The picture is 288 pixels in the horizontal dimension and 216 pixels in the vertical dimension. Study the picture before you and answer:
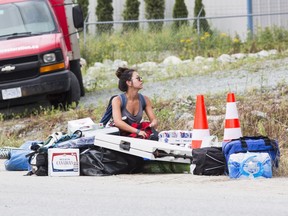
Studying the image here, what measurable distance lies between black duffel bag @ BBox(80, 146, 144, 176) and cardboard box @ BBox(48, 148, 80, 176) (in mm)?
90

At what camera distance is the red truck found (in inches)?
738

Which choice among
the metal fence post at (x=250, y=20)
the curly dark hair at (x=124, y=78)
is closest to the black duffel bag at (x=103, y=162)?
the curly dark hair at (x=124, y=78)

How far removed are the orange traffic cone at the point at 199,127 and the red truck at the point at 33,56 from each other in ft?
22.1

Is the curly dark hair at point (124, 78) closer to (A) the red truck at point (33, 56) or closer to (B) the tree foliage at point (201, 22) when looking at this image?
(A) the red truck at point (33, 56)

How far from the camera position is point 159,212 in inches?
329

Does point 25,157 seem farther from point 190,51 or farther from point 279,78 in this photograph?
point 190,51

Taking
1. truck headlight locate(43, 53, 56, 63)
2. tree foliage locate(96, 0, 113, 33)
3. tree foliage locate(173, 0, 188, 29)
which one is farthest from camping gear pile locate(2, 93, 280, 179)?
tree foliage locate(96, 0, 113, 33)

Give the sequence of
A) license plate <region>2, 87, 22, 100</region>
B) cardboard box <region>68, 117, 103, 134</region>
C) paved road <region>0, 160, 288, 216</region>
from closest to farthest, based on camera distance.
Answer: paved road <region>0, 160, 288, 216</region>, cardboard box <region>68, 117, 103, 134</region>, license plate <region>2, 87, 22, 100</region>

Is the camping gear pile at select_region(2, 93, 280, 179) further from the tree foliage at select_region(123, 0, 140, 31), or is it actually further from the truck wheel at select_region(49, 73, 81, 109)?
the tree foliage at select_region(123, 0, 140, 31)

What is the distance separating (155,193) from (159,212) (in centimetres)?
138

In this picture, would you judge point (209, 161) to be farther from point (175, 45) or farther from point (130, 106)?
point (175, 45)

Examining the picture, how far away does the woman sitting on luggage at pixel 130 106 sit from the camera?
12.3 metres

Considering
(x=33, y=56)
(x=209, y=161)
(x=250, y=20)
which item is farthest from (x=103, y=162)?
(x=250, y=20)

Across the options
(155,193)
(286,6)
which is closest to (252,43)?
(286,6)
